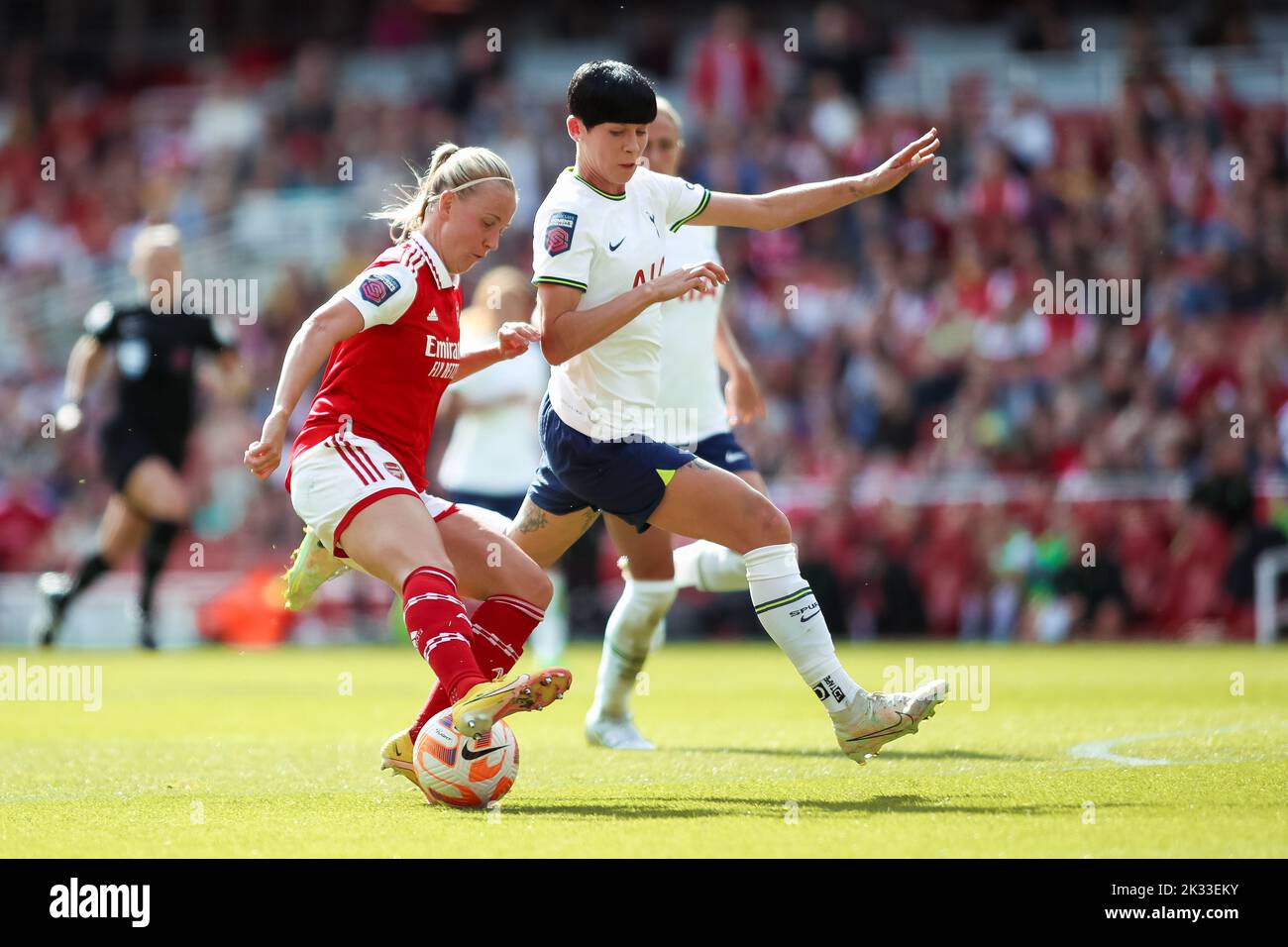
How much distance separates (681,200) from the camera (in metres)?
6.78

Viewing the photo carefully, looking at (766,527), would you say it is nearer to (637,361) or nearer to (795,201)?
(637,361)

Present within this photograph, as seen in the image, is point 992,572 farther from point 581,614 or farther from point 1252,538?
point 581,614

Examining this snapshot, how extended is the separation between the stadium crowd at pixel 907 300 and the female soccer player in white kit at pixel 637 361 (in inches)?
374

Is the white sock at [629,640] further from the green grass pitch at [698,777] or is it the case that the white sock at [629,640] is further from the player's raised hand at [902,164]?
the player's raised hand at [902,164]

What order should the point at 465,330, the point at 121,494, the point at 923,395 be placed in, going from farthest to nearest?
the point at 923,395, the point at 121,494, the point at 465,330

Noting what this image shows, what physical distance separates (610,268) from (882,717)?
1916 mm

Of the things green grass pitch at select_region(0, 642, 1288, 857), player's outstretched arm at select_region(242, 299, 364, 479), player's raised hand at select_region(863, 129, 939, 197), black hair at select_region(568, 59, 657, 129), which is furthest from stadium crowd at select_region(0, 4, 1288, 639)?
player's outstretched arm at select_region(242, 299, 364, 479)

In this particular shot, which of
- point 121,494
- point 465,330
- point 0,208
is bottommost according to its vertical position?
point 121,494

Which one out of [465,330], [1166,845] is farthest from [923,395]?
[1166,845]

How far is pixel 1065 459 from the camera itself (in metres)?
16.6

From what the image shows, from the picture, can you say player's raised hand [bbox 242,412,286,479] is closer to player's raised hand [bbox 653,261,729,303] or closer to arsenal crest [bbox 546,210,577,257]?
arsenal crest [bbox 546,210,577,257]

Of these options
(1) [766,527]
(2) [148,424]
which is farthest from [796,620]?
(2) [148,424]

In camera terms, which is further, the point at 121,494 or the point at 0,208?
the point at 0,208

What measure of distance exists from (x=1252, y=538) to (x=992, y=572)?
237 cm
